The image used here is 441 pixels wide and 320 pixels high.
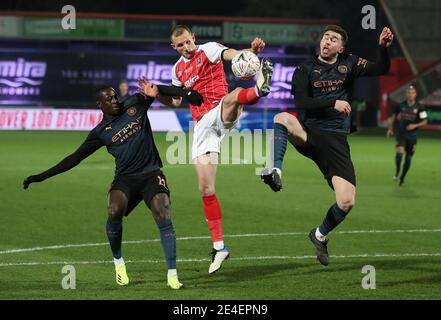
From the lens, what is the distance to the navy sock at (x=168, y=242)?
1057cm

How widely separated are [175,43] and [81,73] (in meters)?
34.4

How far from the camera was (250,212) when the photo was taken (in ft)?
59.1

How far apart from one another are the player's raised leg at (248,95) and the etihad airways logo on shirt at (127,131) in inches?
42.5

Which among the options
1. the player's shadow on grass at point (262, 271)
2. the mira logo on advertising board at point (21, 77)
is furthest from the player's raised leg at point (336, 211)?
the mira logo on advertising board at point (21, 77)

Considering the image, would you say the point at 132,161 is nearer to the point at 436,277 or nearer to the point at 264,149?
the point at 436,277

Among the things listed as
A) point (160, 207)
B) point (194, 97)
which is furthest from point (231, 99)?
point (160, 207)

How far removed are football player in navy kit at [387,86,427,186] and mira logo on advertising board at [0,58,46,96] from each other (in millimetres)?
A: 22899

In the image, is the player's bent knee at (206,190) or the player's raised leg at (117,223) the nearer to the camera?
the player's raised leg at (117,223)

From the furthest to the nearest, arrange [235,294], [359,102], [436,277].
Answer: [359,102] < [436,277] < [235,294]

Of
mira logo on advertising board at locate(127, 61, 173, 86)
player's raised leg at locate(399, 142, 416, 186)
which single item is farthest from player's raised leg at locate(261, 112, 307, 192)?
mira logo on advertising board at locate(127, 61, 173, 86)

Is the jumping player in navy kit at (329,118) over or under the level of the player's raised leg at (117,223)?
over

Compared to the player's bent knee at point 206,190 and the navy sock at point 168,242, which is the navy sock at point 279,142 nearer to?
the player's bent knee at point 206,190

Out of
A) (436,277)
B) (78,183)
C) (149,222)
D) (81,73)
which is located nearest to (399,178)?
(78,183)

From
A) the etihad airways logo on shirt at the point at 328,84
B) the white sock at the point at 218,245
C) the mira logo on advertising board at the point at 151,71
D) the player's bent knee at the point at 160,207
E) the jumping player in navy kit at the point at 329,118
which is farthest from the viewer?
the mira logo on advertising board at the point at 151,71
